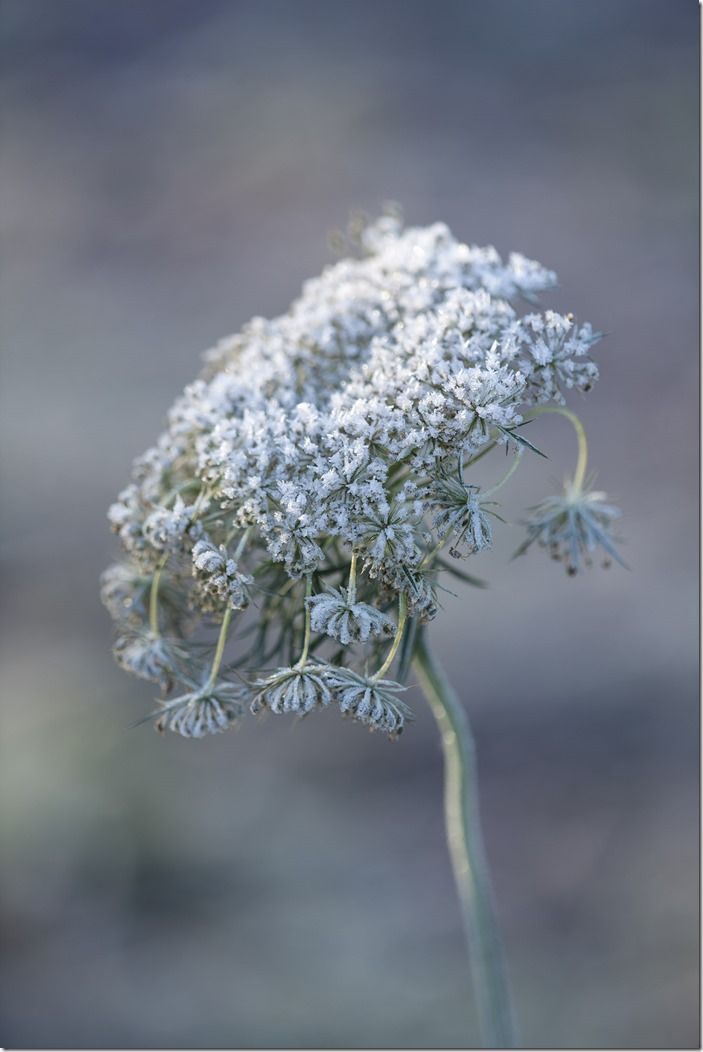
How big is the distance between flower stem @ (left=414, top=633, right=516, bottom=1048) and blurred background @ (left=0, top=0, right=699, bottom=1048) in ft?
13.6

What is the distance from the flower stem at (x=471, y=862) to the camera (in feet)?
12.2

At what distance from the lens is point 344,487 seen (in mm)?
3072

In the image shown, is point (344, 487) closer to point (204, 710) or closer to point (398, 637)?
point (398, 637)

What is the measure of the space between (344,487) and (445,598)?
8.04m

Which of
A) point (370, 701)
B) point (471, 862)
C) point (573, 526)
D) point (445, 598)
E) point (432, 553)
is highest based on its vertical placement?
point (445, 598)

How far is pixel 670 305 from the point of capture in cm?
1429

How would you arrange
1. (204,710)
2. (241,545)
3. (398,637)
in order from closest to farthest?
(398,637) → (241,545) → (204,710)

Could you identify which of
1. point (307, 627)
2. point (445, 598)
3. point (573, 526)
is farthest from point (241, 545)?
point (445, 598)

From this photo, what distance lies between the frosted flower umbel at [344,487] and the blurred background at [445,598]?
13.5 feet

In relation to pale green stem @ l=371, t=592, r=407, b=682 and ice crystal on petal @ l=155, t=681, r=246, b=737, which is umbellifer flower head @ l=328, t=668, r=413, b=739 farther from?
ice crystal on petal @ l=155, t=681, r=246, b=737

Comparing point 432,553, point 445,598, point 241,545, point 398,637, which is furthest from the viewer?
Answer: point 445,598

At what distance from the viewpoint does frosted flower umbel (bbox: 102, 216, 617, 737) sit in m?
3.05

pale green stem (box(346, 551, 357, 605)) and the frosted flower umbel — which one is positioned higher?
the frosted flower umbel

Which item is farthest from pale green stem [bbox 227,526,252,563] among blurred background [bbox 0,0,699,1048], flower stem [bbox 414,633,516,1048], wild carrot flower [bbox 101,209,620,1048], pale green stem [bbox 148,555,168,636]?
blurred background [bbox 0,0,699,1048]
